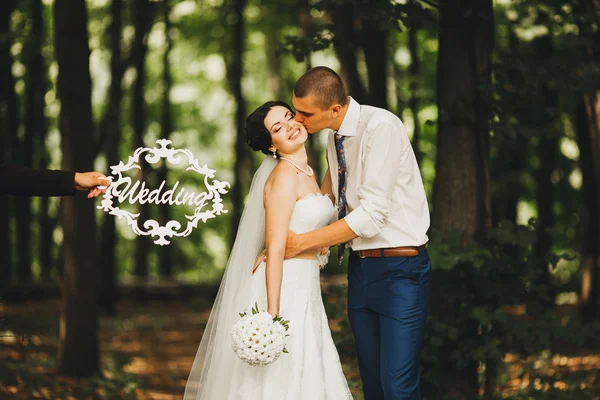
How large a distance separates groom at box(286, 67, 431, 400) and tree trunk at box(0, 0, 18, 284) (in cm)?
767

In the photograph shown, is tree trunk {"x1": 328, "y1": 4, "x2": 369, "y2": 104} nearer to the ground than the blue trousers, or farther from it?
farther from it

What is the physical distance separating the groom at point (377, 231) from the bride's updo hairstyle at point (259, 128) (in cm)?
23

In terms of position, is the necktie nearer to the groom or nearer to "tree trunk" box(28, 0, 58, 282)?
the groom

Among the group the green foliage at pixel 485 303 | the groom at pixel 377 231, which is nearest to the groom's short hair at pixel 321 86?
the groom at pixel 377 231

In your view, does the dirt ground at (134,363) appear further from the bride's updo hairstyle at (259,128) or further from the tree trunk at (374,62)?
the tree trunk at (374,62)

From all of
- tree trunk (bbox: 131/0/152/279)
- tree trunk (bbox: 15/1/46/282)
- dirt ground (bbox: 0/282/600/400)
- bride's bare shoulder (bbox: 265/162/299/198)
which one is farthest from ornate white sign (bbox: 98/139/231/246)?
tree trunk (bbox: 15/1/46/282)

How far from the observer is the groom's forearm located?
4617 millimetres

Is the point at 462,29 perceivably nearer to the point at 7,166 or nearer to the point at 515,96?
the point at 515,96

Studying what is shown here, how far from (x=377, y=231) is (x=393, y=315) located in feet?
1.71

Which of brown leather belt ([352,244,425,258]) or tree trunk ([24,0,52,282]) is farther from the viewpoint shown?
tree trunk ([24,0,52,282])

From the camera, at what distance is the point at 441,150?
22.1 feet

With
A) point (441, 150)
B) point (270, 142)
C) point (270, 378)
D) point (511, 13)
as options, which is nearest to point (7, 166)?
point (270, 142)

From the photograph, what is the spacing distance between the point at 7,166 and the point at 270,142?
59.8 inches

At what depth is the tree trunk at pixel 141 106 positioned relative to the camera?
13344mm
